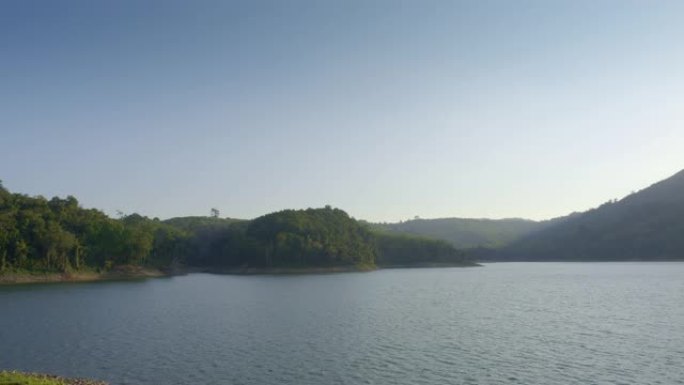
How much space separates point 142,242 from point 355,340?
11375cm

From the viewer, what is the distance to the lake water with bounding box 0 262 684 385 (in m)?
32.8

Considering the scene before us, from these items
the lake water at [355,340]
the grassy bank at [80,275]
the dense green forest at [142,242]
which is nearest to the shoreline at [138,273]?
the grassy bank at [80,275]

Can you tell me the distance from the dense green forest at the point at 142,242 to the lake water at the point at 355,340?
1948 inches

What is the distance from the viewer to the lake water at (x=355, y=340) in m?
32.8

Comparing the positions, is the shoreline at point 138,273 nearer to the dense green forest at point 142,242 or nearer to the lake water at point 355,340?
the dense green forest at point 142,242

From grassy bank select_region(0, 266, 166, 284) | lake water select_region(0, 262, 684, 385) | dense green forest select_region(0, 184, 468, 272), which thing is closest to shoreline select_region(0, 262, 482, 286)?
grassy bank select_region(0, 266, 166, 284)

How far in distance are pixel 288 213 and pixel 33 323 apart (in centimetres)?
14526

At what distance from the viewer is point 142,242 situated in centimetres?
14438

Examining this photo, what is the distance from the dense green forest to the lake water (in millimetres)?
49475

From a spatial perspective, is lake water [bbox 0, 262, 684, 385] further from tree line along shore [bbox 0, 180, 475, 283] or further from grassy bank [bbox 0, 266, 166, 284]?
tree line along shore [bbox 0, 180, 475, 283]

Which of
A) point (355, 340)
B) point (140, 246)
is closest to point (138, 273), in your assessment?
point (140, 246)

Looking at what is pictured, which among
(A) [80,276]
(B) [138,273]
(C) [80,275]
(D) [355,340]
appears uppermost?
(B) [138,273]

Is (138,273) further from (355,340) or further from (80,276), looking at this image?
(355,340)

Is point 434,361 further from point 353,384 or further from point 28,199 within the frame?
point 28,199
